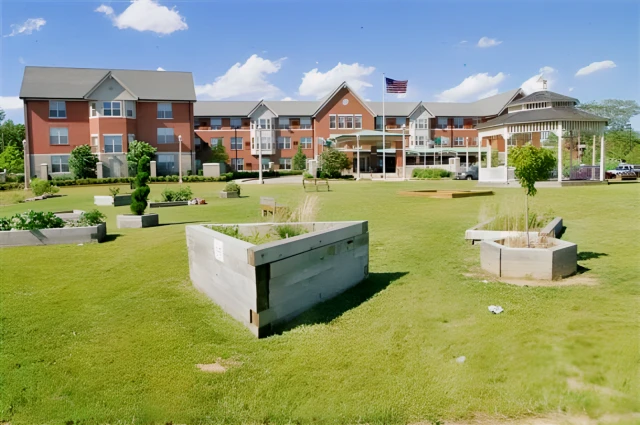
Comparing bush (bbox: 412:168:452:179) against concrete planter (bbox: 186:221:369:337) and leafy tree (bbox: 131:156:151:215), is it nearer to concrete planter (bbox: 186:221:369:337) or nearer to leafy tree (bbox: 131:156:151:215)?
leafy tree (bbox: 131:156:151:215)

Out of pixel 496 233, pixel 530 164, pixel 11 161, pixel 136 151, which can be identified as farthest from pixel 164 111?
pixel 530 164

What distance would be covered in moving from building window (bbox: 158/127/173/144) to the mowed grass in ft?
163

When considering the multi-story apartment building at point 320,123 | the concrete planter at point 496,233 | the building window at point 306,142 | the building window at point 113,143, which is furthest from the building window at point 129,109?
the concrete planter at point 496,233

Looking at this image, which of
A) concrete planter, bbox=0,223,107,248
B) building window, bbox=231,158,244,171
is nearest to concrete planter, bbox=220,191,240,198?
concrete planter, bbox=0,223,107,248

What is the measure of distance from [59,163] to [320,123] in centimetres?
3393

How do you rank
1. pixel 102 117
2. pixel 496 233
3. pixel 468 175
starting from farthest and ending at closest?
1. pixel 102 117
2. pixel 468 175
3. pixel 496 233

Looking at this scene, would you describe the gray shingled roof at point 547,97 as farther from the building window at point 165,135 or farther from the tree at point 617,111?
the tree at point 617,111

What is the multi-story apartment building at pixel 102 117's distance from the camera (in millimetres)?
54094

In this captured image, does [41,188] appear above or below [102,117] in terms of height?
below

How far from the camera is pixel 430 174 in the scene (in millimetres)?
48688

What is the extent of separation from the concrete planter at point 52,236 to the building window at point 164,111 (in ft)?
156

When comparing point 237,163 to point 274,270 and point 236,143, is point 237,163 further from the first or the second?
point 274,270

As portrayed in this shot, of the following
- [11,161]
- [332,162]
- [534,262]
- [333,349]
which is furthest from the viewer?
[11,161]

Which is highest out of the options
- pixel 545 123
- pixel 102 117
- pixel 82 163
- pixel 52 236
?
pixel 102 117
